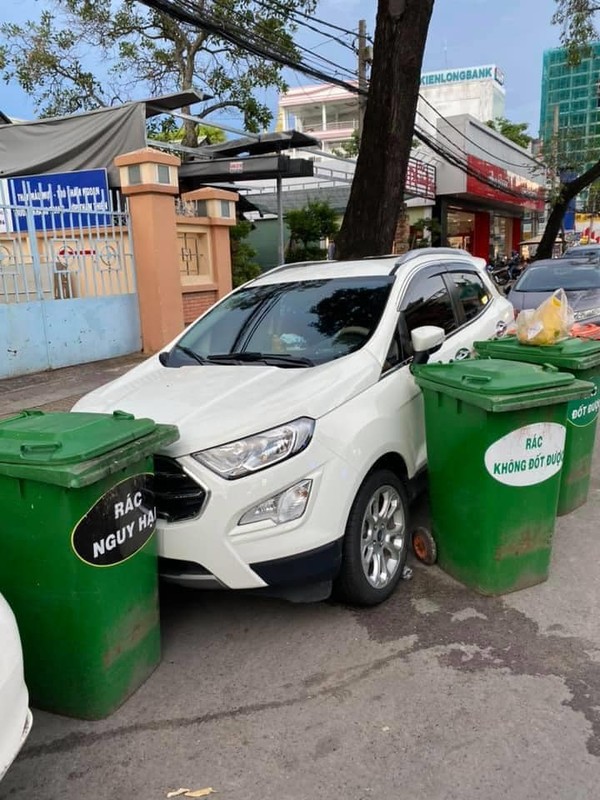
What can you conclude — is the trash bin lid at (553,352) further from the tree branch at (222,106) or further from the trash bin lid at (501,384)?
the tree branch at (222,106)

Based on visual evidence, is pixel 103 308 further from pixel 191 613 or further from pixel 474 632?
pixel 474 632

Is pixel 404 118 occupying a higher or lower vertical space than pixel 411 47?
lower

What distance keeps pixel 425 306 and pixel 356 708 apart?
2.55 meters

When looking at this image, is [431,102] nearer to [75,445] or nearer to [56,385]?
[56,385]

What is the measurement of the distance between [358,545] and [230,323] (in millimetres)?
1880

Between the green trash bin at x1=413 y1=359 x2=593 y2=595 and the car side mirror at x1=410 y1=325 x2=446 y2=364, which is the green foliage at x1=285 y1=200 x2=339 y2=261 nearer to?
the car side mirror at x1=410 y1=325 x2=446 y2=364

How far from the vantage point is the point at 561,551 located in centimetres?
396

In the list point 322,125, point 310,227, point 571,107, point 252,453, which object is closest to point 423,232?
point 310,227

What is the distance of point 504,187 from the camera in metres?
28.2

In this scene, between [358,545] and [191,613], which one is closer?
[358,545]

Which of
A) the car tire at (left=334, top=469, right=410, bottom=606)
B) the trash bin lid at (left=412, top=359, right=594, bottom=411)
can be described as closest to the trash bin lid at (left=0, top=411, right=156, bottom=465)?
the car tire at (left=334, top=469, right=410, bottom=606)

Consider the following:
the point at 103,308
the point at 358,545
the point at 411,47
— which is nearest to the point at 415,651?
the point at 358,545

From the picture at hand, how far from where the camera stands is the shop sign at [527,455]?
3279mm

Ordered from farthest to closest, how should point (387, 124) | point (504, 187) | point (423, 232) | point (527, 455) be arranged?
point (504, 187)
point (423, 232)
point (387, 124)
point (527, 455)
